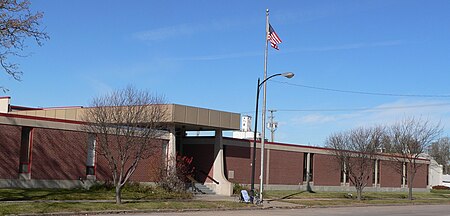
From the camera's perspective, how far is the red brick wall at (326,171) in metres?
57.2

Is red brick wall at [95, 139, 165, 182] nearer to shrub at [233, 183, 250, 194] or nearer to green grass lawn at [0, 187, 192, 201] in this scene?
green grass lawn at [0, 187, 192, 201]

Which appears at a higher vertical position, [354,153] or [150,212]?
[354,153]

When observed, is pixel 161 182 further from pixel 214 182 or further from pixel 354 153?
pixel 354 153

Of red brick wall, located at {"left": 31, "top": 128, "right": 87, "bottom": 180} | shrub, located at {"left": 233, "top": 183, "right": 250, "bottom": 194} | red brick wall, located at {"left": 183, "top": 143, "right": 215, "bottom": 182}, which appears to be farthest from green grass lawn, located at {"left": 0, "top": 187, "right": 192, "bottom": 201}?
red brick wall, located at {"left": 183, "top": 143, "right": 215, "bottom": 182}

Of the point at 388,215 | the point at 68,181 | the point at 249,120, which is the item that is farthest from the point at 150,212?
the point at 249,120

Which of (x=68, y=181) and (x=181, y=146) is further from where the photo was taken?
(x=181, y=146)

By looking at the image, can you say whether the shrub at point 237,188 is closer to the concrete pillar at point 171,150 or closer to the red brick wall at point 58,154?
the concrete pillar at point 171,150

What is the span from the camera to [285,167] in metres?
53.5

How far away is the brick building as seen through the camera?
1300 inches

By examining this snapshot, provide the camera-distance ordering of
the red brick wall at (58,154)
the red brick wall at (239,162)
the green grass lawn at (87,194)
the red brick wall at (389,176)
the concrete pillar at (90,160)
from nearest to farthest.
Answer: the green grass lawn at (87,194)
the red brick wall at (58,154)
the concrete pillar at (90,160)
the red brick wall at (239,162)
the red brick wall at (389,176)

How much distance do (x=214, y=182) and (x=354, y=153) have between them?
12.7 m

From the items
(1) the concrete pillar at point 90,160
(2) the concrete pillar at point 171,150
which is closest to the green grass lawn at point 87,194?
(1) the concrete pillar at point 90,160

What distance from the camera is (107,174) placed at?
38.0 meters

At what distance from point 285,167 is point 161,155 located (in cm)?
1645
